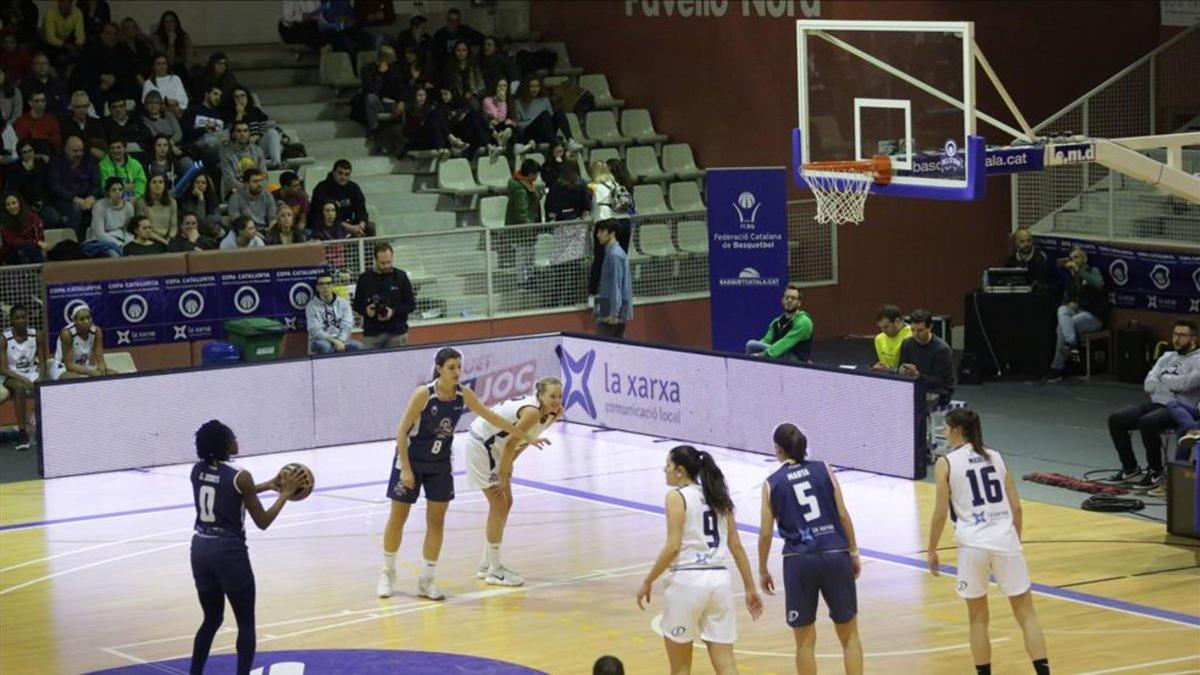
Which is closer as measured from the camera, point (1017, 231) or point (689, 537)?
point (689, 537)

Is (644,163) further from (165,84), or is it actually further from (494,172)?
(165,84)

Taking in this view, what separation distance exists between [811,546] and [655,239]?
1403 centimetres

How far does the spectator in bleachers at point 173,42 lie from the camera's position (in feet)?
84.7

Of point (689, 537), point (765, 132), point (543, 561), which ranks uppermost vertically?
point (765, 132)

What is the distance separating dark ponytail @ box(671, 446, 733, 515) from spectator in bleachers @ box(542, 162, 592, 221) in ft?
43.0

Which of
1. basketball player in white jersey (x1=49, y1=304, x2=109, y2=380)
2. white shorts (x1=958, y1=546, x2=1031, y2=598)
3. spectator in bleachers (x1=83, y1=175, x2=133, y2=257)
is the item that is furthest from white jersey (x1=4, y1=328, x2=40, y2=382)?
white shorts (x1=958, y1=546, x2=1031, y2=598)

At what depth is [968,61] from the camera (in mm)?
15977

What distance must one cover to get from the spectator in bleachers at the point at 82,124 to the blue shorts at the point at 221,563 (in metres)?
12.1

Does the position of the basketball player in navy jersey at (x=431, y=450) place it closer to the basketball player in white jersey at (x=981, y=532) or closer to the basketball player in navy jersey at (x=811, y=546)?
the basketball player in navy jersey at (x=811, y=546)


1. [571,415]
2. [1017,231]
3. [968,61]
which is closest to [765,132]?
[1017,231]

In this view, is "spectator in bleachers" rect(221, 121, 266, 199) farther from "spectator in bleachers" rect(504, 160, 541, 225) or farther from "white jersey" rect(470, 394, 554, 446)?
"white jersey" rect(470, 394, 554, 446)

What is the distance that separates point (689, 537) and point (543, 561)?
5.21m

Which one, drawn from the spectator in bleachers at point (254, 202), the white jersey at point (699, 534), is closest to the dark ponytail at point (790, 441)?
the white jersey at point (699, 534)

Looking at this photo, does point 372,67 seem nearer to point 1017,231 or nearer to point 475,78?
point 475,78
